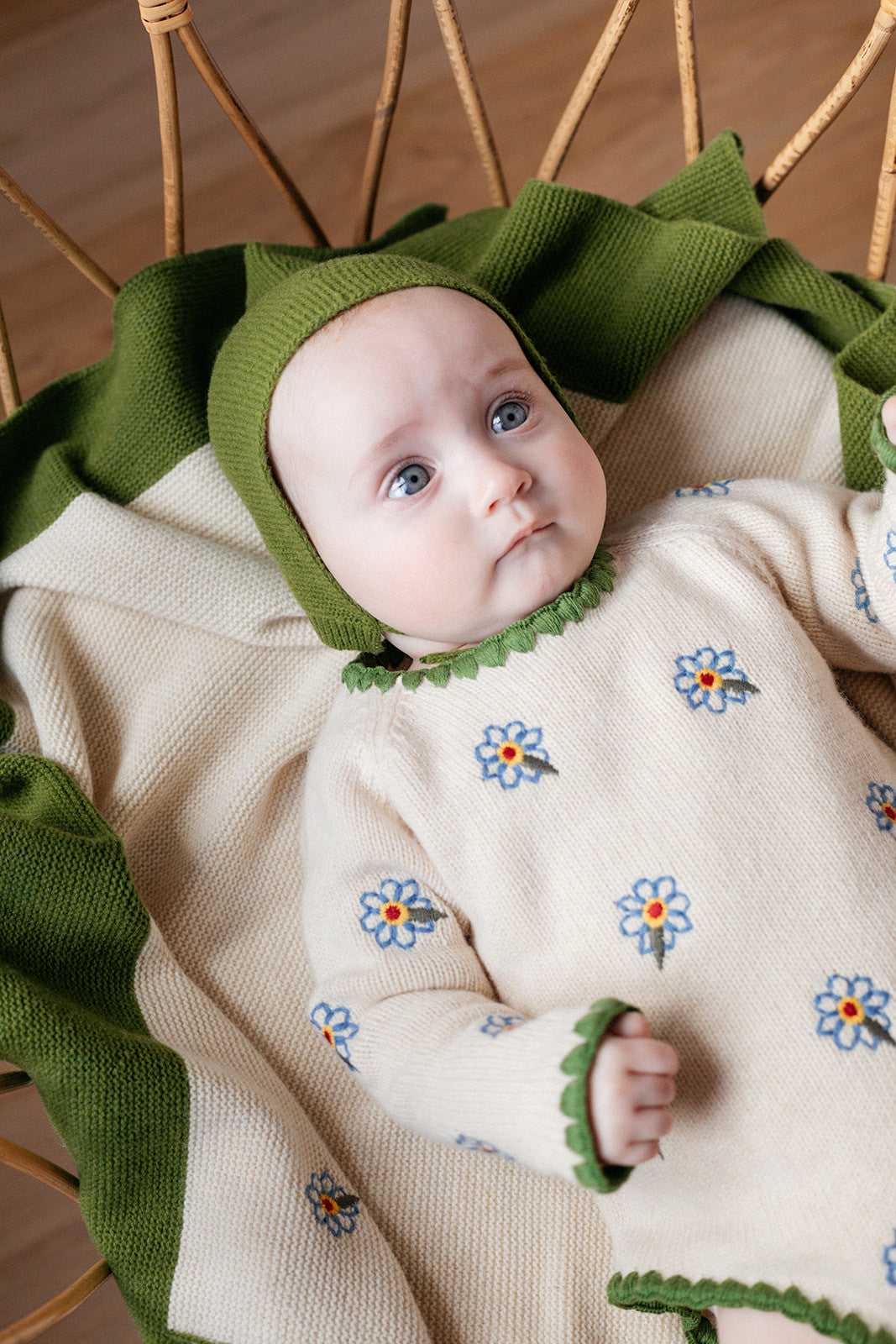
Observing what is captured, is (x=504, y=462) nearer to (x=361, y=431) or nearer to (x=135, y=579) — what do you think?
(x=361, y=431)

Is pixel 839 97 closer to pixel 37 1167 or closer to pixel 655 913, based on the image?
pixel 655 913

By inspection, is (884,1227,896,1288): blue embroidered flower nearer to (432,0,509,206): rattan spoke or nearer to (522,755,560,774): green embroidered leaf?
(522,755,560,774): green embroidered leaf

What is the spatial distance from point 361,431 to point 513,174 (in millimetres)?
1262

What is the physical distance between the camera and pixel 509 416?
921 mm

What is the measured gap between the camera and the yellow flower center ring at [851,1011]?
2.70 feet

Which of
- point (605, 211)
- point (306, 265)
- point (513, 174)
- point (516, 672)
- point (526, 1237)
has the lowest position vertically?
point (526, 1237)

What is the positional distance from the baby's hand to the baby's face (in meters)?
0.34

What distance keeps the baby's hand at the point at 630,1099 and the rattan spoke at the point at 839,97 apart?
2.86 ft

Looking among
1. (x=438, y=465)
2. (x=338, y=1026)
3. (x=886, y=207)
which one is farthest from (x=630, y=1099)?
(x=886, y=207)

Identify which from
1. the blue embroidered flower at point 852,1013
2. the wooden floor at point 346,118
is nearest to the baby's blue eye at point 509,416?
the blue embroidered flower at point 852,1013

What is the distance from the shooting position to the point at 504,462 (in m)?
0.88

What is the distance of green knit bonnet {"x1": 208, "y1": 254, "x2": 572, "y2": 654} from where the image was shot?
932 millimetres

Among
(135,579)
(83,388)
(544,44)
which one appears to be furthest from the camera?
(544,44)

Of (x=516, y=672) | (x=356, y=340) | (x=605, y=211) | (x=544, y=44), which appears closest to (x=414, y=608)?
(x=516, y=672)
